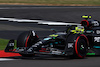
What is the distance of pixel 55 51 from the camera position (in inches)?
368

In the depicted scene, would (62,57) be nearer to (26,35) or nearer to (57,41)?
(57,41)

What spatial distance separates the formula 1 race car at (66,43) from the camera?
30.6ft

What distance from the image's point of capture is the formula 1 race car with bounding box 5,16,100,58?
931 cm

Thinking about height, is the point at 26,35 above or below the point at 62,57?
above

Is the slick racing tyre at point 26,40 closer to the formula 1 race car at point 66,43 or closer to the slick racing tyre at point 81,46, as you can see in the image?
the formula 1 race car at point 66,43

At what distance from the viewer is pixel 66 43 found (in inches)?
372

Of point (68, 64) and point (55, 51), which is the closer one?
point (68, 64)

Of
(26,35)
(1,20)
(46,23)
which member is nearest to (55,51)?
(26,35)

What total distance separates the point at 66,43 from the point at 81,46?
0.46 m

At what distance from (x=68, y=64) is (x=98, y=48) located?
208 cm

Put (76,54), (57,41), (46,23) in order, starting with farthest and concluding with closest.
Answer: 1. (46,23)
2. (57,41)
3. (76,54)

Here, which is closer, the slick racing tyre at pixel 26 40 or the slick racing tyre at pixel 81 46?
the slick racing tyre at pixel 81 46

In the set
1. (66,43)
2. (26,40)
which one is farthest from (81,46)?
(26,40)

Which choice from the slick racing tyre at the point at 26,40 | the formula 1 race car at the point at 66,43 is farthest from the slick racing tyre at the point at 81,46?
the slick racing tyre at the point at 26,40
